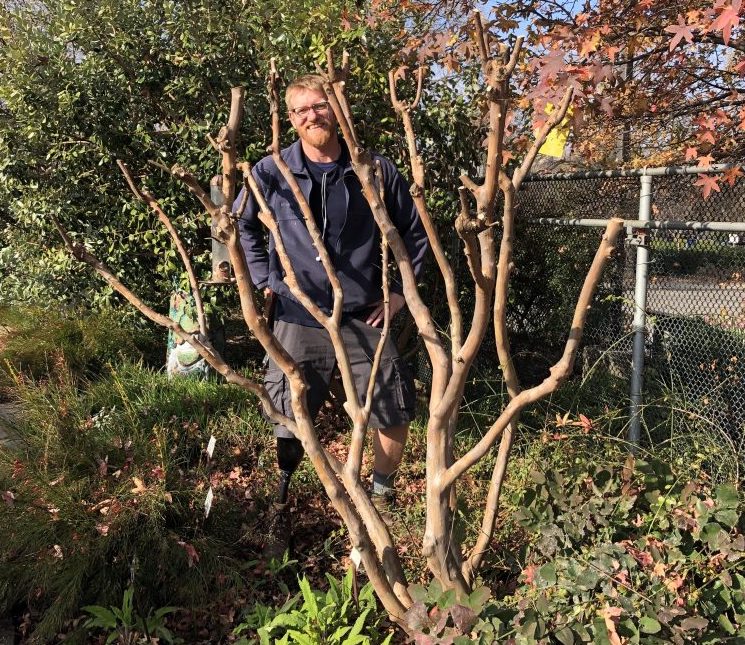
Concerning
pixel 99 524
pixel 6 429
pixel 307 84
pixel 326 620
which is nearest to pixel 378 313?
pixel 307 84

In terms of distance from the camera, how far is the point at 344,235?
2900 mm

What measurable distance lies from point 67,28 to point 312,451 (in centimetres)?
347

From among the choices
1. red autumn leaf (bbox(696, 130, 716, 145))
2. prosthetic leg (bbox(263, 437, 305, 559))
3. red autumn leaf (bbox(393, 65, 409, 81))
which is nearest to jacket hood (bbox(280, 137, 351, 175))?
red autumn leaf (bbox(393, 65, 409, 81))

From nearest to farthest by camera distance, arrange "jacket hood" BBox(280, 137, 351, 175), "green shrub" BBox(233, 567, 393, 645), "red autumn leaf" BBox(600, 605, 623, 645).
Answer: "red autumn leaf" BBox(600, 605, 623, 645) < "green shrub" BBox(233, 567, 393, 645) < "jacket hood" BBox(280, 137, 351, 175)

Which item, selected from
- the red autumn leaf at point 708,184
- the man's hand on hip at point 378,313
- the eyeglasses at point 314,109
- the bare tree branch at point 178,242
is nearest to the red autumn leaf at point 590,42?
the red autumn leaf at point 708,184

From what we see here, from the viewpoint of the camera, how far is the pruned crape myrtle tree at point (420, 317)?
1534 mm

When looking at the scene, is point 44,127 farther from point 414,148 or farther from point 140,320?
point 414,148

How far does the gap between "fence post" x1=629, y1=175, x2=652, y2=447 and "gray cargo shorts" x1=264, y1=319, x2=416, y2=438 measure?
123cm

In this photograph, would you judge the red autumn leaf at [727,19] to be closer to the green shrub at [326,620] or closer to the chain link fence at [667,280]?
the chain link fence at [667,280]

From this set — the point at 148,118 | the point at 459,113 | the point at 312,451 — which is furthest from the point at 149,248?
the point at 312,451

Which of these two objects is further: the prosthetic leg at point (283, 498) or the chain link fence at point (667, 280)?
the chain link fence at point (667, 280)

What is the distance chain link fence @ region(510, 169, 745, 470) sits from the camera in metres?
3.15

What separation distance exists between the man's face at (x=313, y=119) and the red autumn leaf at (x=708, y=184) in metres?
1.67

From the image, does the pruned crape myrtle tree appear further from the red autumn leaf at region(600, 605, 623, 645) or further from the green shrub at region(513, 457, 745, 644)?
the red autumn leaf at region(600, 605, 623, 645)
